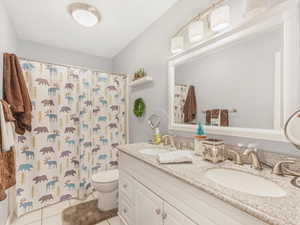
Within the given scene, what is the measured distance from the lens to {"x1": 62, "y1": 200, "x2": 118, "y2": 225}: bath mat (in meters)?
1.65

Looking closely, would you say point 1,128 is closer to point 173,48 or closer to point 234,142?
point 173,48

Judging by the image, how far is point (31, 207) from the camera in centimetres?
183

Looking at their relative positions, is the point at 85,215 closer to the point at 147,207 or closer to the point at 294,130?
the point at 147,207

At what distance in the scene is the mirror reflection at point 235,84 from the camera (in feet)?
3.05

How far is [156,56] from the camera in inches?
74.2

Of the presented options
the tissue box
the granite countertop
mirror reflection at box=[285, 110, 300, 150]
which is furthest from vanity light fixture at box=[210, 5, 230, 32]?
the granite countertop

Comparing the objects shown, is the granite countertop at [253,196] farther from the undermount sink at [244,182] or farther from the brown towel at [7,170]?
the brown towel at [7,170]

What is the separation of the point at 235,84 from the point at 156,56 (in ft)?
3.58

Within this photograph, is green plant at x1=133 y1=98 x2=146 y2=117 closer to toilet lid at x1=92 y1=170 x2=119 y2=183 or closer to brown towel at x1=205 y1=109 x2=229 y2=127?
toilet lid at x1=92 y1=170 x2=119 y2=183

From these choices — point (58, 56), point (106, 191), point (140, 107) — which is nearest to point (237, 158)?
point (140, 107)

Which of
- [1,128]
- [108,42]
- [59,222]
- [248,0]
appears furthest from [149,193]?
[108,42]

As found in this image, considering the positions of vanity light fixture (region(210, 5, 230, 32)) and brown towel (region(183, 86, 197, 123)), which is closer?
vanity light fixture (region(210, 5, 230, 32))

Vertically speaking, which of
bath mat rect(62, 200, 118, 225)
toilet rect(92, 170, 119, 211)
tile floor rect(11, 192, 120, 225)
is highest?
toilet rect(92, 170, 119, 211)

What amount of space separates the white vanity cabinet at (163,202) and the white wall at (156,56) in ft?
1.92
